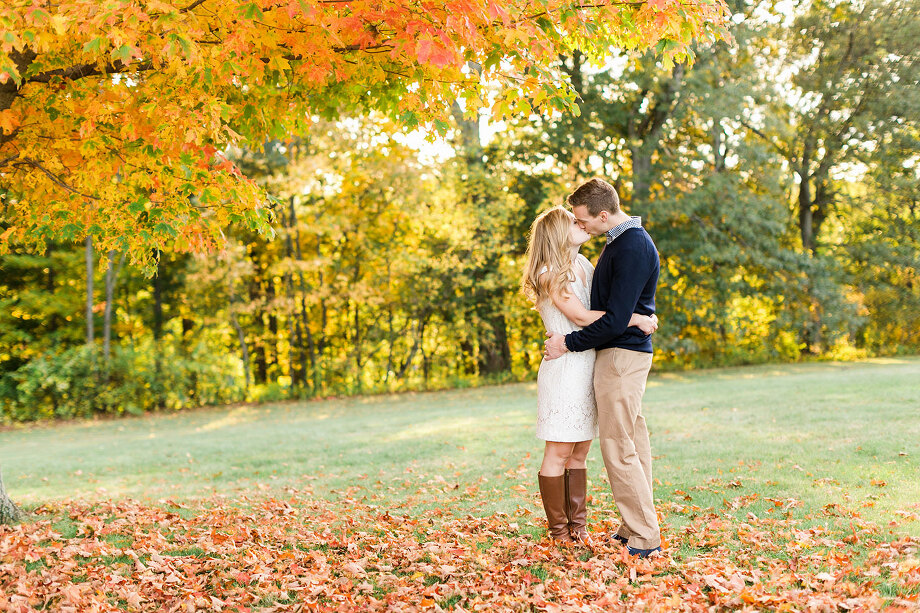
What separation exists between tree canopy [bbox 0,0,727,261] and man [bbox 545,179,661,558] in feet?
3.62

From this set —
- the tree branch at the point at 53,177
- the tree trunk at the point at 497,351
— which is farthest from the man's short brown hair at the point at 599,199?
the tree trunk at the point at 497,351

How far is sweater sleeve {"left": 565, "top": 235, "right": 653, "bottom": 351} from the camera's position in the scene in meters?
3.68

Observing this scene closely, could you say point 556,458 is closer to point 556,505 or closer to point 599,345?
point 556,505

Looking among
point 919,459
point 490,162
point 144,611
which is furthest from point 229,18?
point 490,162

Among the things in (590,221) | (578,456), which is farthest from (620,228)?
(578,456)

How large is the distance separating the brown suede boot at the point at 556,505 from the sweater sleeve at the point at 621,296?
867 millimetres

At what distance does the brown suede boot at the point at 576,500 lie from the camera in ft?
13.8

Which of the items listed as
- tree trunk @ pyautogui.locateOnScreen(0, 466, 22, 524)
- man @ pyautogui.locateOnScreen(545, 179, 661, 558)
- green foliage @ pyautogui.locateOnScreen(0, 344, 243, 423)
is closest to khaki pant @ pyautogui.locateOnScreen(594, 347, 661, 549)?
man @ pyautogui.locateOnScreen(545, 179, 661, 558)

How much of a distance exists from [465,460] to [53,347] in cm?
1710

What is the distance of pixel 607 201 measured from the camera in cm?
385

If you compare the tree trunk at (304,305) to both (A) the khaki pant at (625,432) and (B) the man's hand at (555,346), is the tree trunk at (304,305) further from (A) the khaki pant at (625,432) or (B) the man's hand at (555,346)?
(A) the khaki pant at (625,432)

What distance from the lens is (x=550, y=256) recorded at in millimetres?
3963

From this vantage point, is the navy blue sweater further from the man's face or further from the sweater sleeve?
the man's face

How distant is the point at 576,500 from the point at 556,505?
0.47 feet
